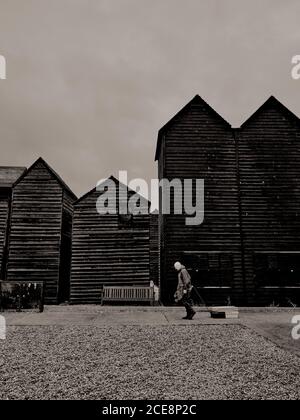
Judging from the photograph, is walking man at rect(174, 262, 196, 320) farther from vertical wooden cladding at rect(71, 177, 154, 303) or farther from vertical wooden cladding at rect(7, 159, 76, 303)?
vertical wooden cladding at rect(7, 159, 76, 303)

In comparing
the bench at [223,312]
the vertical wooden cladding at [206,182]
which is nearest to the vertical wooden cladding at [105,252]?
the vertical wooden cladding at [206,182]

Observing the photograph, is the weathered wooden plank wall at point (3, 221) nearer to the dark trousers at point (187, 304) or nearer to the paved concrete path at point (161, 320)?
the paved concrete path at point (161, 320)

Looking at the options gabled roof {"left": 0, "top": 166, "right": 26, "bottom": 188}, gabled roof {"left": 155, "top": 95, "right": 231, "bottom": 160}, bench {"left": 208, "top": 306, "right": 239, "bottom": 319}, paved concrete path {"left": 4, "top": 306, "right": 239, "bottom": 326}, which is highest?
gabled roof {"left": 155, "top": 95, "right": 231, "bottom": 160}

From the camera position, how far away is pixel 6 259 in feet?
62.2

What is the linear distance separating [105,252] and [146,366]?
501 inches

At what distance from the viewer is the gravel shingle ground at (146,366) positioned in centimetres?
489

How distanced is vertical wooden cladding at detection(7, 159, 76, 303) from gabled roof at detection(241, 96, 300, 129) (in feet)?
36.6

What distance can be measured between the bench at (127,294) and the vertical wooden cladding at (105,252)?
26.7 inches

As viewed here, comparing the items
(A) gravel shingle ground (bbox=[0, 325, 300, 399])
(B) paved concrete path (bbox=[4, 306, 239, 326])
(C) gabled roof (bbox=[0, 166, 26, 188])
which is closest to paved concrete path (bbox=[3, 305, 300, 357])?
(B) paved concrete path (bbox=[4, 306, 239, 326])

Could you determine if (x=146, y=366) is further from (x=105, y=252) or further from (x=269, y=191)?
(x=269, y=191)

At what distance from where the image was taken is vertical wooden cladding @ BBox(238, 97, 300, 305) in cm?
1731

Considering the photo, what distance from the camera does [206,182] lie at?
1814 cm
